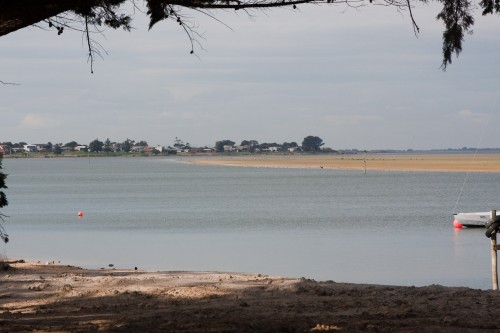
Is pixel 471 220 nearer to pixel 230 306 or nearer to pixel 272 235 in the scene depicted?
pixel 272 235

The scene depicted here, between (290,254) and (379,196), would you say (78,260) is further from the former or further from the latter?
(379,196)

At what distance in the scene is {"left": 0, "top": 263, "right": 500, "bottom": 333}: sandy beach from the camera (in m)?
9.53

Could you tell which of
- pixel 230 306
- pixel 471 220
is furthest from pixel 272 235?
pixel 230 306

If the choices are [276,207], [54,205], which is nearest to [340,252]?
[276,207]

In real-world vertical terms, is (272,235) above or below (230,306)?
below

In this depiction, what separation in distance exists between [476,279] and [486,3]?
36.9 feet

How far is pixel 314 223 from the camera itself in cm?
4025

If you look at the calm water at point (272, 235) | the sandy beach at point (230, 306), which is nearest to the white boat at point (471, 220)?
the calm water at point (272, 235)

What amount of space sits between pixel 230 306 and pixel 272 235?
909 inches

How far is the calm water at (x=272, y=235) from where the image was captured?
2392cm

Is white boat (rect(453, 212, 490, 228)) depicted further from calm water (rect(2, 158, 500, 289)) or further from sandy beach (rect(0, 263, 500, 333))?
sandy beach (rect(0, 263, 500, 333))

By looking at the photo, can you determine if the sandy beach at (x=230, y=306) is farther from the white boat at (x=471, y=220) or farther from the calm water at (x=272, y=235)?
the white boat at (x=471, y=220)

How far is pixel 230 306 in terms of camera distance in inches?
444

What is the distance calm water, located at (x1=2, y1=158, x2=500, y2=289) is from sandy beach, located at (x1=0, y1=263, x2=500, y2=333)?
7.41 m
